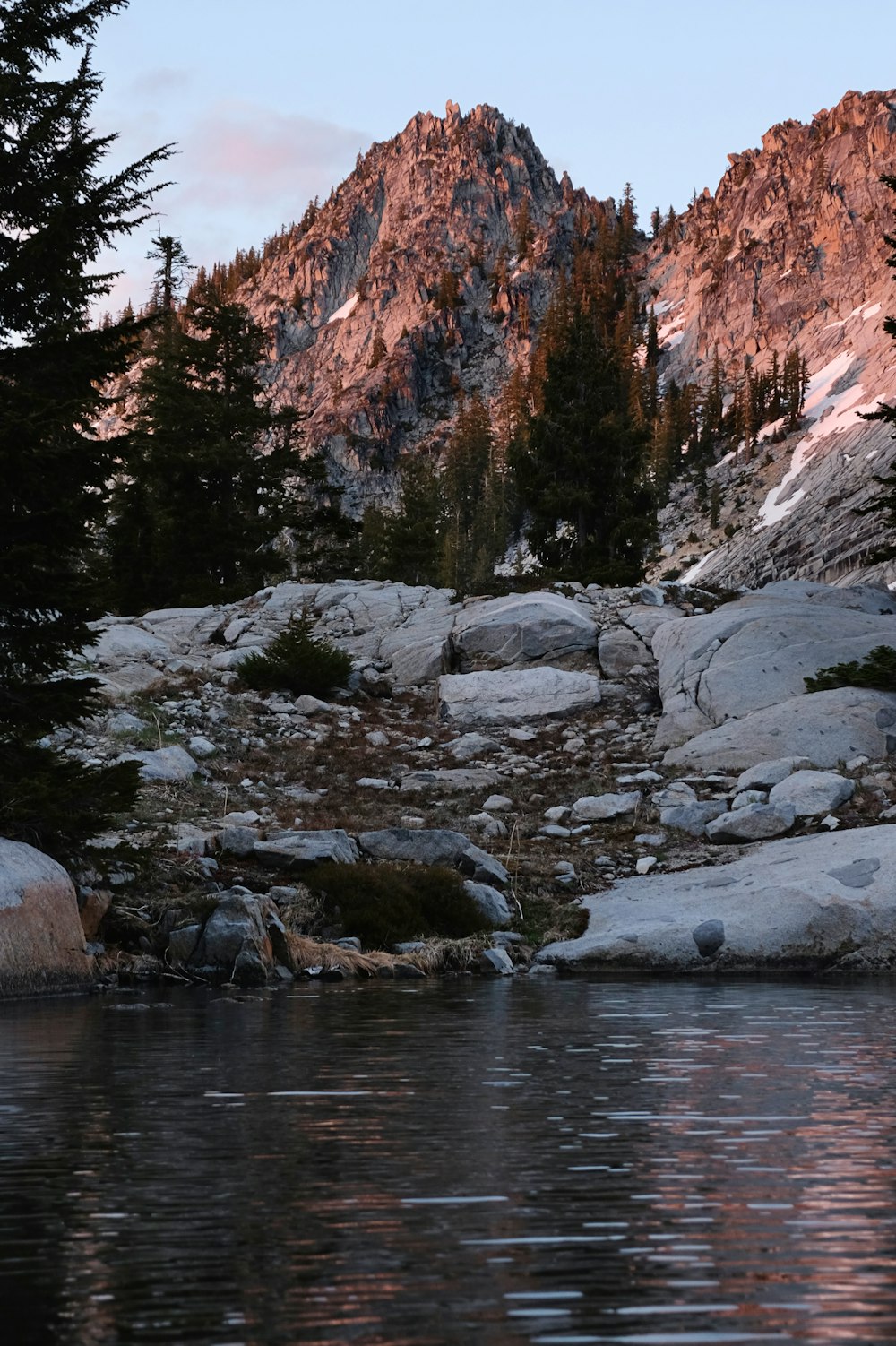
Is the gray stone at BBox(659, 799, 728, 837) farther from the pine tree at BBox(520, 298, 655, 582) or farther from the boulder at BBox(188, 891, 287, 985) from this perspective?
the pine tree at BBox(520, 298, 655, 582)

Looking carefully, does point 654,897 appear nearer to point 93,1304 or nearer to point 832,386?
point 93,1304

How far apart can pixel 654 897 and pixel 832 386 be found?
146769 mm

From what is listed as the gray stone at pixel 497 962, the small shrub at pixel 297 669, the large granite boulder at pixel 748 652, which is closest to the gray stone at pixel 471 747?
the large granite boulder at pixel 748 652

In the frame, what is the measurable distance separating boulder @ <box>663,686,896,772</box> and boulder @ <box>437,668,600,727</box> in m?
3.96

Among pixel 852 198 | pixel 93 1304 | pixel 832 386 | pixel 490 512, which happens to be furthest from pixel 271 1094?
pixel 852 198

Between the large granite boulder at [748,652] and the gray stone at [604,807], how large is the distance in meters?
3.59

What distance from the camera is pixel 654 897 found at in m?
17.8

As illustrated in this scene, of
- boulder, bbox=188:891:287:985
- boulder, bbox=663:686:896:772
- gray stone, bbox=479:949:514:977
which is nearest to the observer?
boulder, bbox=188:891:287:985

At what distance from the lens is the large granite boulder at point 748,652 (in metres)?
26.3

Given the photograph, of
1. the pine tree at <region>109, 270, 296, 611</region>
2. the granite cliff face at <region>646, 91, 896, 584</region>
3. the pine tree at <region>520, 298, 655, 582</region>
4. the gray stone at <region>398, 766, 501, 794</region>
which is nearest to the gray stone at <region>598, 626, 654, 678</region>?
the gray stone at <region>398, 766, 501, 794</region>

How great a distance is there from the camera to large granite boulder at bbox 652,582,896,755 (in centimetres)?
2630

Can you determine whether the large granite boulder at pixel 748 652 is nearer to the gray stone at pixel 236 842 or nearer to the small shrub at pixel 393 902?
the small shrub at pixel 393 902

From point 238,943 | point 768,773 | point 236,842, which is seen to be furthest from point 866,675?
point 238,943

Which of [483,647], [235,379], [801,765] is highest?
[235,379]
